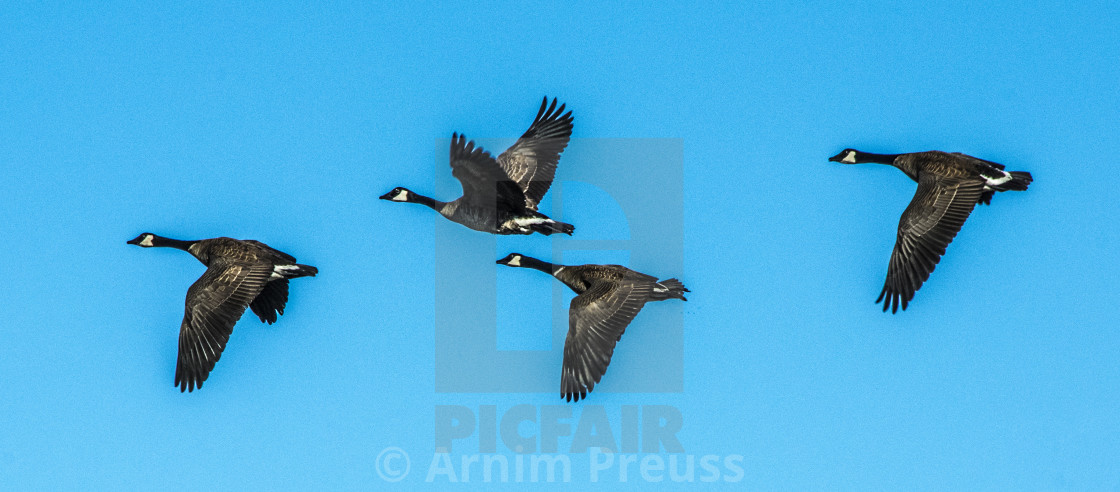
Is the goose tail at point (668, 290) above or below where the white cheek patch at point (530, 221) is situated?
below

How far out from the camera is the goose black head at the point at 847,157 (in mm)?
16547

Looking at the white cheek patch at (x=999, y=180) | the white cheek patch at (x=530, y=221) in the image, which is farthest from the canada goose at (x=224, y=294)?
the white cheek patch at (x=999, y=180)

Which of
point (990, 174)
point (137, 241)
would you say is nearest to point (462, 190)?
point (137, 241)

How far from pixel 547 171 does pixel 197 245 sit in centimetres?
471

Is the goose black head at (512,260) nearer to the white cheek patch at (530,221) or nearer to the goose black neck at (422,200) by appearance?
the goose black neck at (422,200)

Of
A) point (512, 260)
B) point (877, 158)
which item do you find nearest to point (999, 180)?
point (877, 158)

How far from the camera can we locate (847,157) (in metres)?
16.7

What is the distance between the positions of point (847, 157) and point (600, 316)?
4.92 metres

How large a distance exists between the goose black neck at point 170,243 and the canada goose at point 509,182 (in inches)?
107

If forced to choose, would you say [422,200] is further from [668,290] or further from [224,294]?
[668,290]

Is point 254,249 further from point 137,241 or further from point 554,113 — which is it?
point 554,113

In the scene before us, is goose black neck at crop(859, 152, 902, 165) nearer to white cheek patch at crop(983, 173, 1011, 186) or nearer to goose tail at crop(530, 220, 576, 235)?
white cheek patch at crop(983, 173, 1011, 186)

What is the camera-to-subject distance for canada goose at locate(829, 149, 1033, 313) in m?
14.3

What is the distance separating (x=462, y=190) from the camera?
15.3 m
